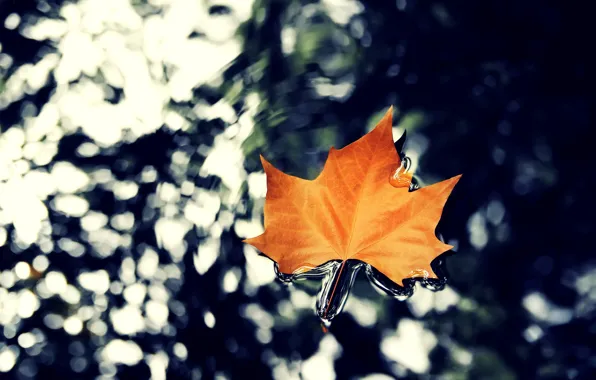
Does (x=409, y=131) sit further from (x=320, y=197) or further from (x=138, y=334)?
(x=138, y=334)

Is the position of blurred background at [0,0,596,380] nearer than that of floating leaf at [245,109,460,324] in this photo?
No

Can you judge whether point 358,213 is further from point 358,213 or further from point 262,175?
point 262,175

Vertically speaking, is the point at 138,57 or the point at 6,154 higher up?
the point at 138,57

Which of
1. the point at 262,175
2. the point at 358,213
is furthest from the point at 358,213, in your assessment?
the point at 262,175

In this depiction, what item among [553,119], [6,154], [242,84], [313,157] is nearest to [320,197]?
[313,157]

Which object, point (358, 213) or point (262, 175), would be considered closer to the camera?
point (358, 213)
